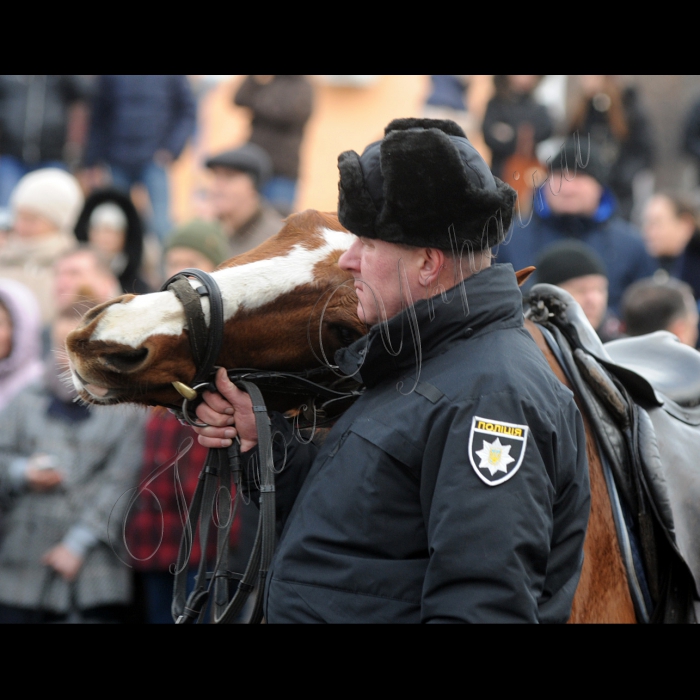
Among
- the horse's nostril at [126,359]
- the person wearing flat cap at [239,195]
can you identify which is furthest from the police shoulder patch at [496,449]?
the person wearing flat cap at [239,195]

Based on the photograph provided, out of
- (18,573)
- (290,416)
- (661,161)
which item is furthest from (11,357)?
(661,161)

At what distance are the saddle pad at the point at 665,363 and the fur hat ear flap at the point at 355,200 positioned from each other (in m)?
1.06

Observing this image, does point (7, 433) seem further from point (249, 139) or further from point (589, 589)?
point (249, 139)

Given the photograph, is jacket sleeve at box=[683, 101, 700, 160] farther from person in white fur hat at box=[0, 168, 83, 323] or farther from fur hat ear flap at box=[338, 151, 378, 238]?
fur hat ear flap at box=[338, 151, 378, 238]

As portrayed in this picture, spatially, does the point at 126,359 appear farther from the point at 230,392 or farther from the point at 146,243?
the point at 146,243

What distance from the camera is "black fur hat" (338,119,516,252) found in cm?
213

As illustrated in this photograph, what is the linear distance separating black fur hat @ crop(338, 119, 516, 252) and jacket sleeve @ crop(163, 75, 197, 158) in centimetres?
609

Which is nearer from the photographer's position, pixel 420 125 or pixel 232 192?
pixel 420 125

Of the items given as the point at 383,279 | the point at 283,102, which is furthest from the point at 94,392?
the point at 283,102

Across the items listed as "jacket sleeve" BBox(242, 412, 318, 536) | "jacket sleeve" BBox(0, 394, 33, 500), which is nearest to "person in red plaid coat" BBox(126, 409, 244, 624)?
"jacket sleeve" BBox(0, 394, 33, 500)

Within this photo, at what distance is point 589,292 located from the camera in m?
4.98

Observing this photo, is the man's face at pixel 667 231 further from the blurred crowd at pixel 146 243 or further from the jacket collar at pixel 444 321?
the jacket collar at pixel 444 321

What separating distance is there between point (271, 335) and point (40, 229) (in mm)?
4384

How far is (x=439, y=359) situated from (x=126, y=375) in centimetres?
82
